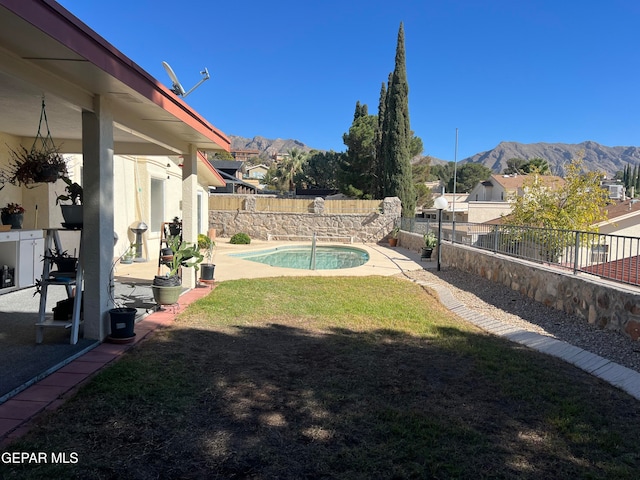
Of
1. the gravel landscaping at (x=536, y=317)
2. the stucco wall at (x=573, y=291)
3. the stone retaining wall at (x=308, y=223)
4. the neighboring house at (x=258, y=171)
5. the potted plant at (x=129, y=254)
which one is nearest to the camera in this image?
the gravel landscaping at (x=536, y=317)

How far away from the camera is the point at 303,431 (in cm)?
286

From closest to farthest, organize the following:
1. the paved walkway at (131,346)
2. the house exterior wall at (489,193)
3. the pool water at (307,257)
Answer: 1. the paved walkway at (131,346)
2. the pool water at (307,257)
3. the house exterior wall at (489,193)

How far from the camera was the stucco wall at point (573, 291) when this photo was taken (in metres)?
5.50

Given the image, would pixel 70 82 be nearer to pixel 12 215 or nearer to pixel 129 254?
pixel 12 215

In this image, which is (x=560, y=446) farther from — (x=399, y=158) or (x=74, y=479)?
(x=399, y=158)

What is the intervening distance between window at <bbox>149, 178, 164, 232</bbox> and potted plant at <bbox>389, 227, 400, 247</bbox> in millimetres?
11441

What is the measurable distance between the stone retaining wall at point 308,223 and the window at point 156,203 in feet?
32.7

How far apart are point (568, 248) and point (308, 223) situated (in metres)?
15.9

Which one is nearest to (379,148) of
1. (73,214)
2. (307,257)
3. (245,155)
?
(307,257)

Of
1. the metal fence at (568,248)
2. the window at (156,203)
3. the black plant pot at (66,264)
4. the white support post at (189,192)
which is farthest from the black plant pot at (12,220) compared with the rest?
the metal fence at (568,248)

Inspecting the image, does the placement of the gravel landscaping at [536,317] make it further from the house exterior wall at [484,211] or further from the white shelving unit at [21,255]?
the house exterior wall at [484,211]

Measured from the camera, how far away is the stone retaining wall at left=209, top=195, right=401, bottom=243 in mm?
22766

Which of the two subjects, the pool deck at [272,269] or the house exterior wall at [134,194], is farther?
the house exterior wall at [134,194]

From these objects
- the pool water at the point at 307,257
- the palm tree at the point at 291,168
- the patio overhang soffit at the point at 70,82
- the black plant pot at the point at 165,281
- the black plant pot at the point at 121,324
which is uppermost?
the palm tree at the point at 291,168
